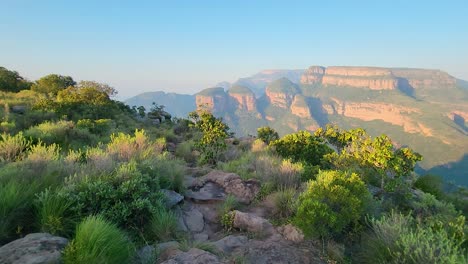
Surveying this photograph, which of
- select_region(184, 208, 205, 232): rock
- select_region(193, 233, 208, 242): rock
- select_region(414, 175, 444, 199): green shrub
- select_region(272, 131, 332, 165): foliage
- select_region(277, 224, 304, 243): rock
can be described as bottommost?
select_region(414, 175, 444, 199): green shrub

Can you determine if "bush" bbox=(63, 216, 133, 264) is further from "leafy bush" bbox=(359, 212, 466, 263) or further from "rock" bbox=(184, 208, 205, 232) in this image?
"leafy bush" bbox=(359, 212, 466, 263)

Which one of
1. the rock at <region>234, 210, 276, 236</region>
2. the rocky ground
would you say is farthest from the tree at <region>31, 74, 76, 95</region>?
the rock at <region>234, 210, 276, 236</region>

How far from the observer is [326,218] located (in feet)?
20.4

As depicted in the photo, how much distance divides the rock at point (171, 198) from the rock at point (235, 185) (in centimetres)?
161

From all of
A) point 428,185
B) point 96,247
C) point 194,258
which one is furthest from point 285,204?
point 428,185

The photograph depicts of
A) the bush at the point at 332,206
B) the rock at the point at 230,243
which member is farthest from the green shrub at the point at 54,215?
the bush at the point at 332,206

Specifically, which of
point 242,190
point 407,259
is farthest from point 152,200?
point 407,259

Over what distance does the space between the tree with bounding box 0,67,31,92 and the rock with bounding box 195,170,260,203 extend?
107 feet

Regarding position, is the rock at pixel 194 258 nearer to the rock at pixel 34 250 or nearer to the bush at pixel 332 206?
the rock at pixel 34 250

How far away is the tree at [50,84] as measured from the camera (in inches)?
1356

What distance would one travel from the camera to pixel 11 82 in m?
34.7

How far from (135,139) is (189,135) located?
514 inches

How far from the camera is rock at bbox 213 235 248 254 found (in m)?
5.82

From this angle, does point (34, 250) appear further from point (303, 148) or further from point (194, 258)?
point (303, 148)
